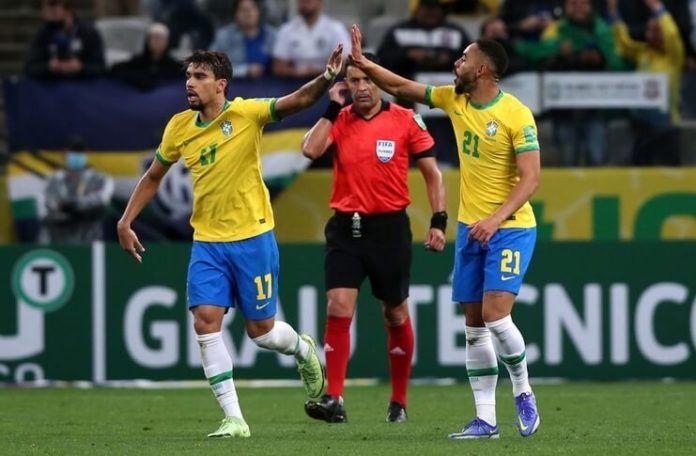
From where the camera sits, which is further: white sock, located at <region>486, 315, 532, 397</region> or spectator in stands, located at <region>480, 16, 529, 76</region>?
spectator in stands, located at <region>480, 16, 529, 76</region>

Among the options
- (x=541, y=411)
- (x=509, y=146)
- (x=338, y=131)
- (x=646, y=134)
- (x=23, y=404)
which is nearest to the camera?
(x=509, y=146)

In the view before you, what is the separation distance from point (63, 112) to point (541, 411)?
22.1 feet

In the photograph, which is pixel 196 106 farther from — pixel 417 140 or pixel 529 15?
pixel 529 15

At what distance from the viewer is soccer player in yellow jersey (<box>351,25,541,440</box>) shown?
9.46 metres

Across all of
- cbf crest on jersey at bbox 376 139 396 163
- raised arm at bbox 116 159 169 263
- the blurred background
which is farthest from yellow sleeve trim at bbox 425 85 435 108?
the blurred background

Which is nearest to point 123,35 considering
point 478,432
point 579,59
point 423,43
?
point 423,43

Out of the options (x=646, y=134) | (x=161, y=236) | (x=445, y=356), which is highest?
(x=646, y=134)

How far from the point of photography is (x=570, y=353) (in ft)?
51.2

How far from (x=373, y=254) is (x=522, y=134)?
2286mm

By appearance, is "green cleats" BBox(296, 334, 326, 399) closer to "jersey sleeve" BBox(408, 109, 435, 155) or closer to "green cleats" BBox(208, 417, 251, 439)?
"green cleats" BBox(208, 417, 251, 439)

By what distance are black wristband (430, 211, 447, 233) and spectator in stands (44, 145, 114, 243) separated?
5983 millimetres

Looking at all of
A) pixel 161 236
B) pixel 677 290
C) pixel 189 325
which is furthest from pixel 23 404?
pixel 677 290

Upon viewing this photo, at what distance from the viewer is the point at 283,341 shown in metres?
10.5

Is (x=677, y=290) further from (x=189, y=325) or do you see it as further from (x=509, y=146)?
(x=509, y=146)
